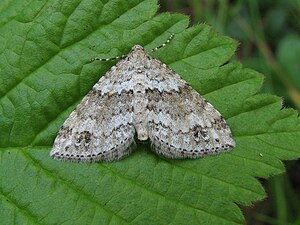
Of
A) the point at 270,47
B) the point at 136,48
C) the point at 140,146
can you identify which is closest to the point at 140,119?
the point at 140,146

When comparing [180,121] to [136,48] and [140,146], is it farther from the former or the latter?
[136,48]

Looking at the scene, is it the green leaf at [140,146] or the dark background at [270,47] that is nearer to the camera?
the green leaf at [140,146]

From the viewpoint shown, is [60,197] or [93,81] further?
[93,81]

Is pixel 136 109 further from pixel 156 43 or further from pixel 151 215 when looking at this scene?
pixel 151 215

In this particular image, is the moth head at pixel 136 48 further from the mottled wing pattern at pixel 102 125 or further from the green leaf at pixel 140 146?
the mottled wing pattern at pixel 102 125

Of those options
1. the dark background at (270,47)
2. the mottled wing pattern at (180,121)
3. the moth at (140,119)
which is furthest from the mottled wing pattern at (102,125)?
the dark background at (270,47)

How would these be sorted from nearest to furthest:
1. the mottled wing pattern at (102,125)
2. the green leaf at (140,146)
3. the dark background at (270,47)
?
the green leaf at (140,146) < the mottled wing pattern at (102,125) < the dark background at (270,47)

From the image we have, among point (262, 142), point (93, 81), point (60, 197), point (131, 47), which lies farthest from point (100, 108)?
point (262, 142)
